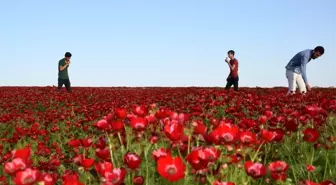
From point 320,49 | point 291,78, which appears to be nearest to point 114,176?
point 320,49

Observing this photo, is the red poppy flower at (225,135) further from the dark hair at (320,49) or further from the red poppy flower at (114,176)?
the dark hair at (320,49)

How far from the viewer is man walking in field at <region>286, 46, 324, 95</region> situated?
38.4 feet

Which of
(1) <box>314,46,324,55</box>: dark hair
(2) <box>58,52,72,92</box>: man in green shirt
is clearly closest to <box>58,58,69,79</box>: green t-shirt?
(2) <box>58,52,72,92</box>: man in green shirt

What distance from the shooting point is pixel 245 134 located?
11.0 ft

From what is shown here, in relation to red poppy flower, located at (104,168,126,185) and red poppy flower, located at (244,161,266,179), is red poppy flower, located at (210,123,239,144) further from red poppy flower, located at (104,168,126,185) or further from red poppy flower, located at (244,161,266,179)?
red poppy flower, located at (104,168,126,185)

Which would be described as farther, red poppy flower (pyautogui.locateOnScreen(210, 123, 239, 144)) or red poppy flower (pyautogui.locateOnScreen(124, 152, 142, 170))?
red poppy flower (pyautogui.locateOnScreen(210, 123, 239, 144))

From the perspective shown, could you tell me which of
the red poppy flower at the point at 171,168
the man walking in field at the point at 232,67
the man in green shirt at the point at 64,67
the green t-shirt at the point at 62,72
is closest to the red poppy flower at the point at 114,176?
the red poppy flower at the point at 171,168

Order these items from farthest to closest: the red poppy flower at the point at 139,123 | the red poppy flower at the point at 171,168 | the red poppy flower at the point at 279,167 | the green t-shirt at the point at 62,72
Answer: the green t-shirt at the point at 62,72 → the red poppy flower at the point at 139,123 → the red poppy flower at the point at 279,167 → the red poppy flower at the point at 171,168

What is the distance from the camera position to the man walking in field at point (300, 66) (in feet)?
38.4

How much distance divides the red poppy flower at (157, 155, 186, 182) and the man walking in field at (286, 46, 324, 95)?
378 inches

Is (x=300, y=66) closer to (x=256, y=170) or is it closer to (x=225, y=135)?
(x=225, y=135)

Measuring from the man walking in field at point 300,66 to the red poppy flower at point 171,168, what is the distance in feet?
31.5

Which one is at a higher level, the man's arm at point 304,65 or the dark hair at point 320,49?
the dark hair at point 320,49

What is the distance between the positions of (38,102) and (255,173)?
14038 mm
